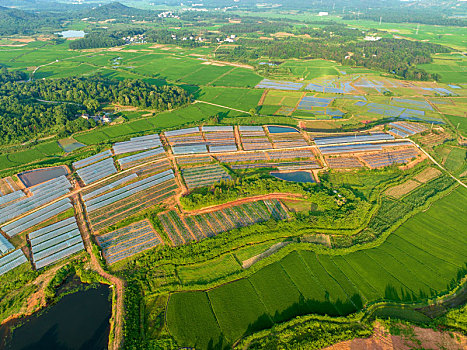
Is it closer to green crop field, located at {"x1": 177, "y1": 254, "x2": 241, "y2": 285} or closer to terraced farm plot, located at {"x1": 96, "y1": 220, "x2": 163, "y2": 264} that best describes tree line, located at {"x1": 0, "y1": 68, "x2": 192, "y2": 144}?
terraced farm plot, located at {"x1": 96, "y1": 220, "x2": 163, "y2": 264}

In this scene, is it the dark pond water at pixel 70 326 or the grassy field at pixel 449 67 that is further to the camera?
the grassy field at pixel 449 67

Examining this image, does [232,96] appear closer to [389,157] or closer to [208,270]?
[389,157]

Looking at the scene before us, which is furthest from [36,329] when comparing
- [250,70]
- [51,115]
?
[250,70]

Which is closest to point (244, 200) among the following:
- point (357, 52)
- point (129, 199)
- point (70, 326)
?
point (129, 199)

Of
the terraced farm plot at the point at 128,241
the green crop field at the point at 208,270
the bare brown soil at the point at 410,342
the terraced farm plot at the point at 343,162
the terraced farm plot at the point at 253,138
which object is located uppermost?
the terraced farm plot at the point at 128,241

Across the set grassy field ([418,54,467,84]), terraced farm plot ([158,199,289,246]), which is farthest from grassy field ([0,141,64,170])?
grassy field ([418,54,467,84])

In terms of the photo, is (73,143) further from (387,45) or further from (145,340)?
(387,45)

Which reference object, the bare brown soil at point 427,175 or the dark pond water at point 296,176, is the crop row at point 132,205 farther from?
the bare brown soil at point 427,175

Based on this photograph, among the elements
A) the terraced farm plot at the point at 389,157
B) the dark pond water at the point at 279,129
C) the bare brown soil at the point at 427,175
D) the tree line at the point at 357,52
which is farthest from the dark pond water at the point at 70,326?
the tree line at the point at 357,52
